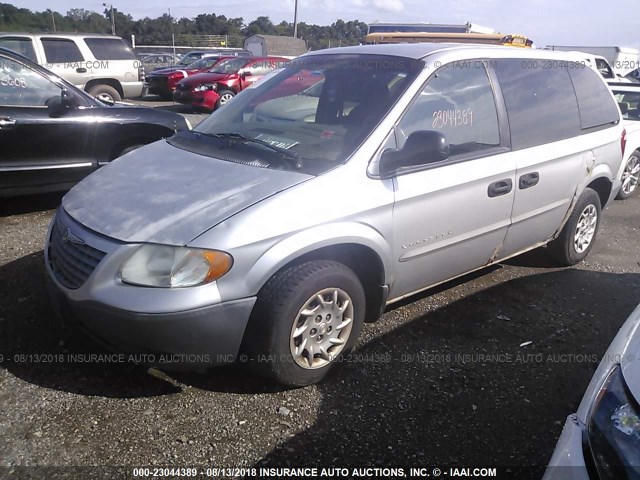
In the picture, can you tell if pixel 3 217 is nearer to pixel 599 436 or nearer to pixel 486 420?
pixel 486 420

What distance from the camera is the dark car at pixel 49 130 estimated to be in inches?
209

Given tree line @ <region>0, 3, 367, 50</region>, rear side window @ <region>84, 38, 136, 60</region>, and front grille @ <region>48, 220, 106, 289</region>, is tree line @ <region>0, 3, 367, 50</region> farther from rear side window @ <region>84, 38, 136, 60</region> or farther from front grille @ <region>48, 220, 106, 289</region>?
front grille @ <region>48, 220, 106, 289</region>

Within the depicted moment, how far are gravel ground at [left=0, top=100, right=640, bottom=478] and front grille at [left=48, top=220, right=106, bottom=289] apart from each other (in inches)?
22.8

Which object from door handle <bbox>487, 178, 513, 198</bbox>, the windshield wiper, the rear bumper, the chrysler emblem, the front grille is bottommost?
the rear bumper

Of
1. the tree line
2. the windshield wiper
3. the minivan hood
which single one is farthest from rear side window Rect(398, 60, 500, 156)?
the tree line

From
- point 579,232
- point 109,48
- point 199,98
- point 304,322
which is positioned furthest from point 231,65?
point 304,322

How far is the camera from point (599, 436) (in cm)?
171

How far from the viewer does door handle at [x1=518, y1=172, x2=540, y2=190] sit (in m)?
3.83

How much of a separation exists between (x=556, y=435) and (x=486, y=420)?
337 mm

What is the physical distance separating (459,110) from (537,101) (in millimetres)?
875

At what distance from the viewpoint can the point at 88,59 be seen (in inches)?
502

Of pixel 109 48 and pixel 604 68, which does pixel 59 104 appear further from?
pixel 604 68

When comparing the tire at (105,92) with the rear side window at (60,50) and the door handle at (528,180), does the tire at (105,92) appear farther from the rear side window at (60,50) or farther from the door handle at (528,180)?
the door handle at (528,180)

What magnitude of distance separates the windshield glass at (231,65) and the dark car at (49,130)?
10.5 meters
